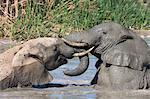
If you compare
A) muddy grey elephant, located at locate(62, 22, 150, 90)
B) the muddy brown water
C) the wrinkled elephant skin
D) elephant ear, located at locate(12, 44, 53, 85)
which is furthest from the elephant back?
elephant ear, located at locate(12, 44, 53, 85)

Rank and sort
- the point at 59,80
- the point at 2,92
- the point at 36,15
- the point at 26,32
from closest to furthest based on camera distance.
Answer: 1. the point at 2,92
2. the point at 59,80
3. the point at 26,32
4. the point at 36,15

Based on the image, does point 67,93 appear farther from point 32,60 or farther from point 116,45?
point 116,45

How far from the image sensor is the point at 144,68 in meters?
9.21

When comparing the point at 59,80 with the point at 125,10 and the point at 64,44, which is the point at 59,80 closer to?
the point at 64,44

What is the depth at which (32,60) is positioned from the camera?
A: 901 centimetres

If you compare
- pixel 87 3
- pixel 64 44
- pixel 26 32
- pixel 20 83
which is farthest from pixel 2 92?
pixel 87 3

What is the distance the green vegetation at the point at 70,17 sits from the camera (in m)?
18.5

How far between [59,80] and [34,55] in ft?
5.57

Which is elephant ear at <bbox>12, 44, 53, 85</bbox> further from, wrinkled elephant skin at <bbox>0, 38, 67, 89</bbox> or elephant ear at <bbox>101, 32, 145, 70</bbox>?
elephant ear at <bbox>101, 32, 145, 70</bbox>

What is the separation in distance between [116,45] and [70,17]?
11.5 metres

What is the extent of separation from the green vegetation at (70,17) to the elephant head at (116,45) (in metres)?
8.76

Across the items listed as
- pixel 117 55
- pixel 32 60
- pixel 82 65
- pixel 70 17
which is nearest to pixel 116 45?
pixel 117 55

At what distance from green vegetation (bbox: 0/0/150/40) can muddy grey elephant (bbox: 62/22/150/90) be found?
877cm

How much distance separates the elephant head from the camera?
9039 mm
